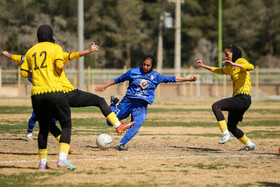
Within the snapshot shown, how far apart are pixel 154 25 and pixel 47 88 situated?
2308 inches

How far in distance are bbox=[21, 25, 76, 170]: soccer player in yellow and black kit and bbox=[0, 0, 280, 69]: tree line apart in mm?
53955

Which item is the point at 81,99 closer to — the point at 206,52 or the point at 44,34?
the point at 44,34

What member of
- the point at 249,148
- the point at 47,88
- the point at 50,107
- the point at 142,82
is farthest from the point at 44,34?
the point at 249,148

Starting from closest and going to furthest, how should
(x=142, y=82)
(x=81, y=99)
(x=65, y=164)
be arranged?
(x=65, y=164) → (x=81, y=99) → (x=142, y=82)

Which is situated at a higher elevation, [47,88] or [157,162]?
[47,88]

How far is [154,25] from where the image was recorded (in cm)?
6581

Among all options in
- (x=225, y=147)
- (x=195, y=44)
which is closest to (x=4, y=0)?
(x=195, y=44)

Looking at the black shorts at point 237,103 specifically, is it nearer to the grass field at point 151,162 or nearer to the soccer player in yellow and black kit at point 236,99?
the soccer player in yellow and black kit at point 236,99

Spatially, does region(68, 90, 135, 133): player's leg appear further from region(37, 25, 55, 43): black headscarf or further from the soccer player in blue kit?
the soccer player in blue kit

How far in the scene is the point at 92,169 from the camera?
26.8 ft

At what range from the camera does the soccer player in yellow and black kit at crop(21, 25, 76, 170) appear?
784 centimetres

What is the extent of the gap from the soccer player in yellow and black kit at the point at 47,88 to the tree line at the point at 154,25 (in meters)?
54.0

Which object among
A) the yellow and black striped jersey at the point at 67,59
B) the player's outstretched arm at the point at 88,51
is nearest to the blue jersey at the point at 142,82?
the yellow and black striped jersey at the point at 67,59

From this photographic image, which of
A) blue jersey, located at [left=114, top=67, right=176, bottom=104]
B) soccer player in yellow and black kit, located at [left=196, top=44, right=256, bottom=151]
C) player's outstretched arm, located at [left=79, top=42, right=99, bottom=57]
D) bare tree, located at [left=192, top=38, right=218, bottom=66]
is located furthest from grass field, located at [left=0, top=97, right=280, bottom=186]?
bare tree, located at [left=192, top=38, right=218, bottom=66]
